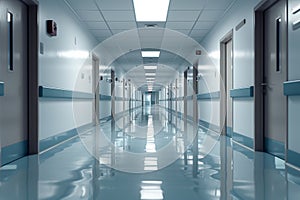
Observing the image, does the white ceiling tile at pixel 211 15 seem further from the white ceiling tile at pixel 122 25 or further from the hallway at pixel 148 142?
the white ceiling tile at pixel 122 25

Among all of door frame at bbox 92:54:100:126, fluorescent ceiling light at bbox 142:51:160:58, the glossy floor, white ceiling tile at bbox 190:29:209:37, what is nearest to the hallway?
the glossy floor

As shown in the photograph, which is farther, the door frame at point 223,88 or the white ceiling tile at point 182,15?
the door frame at point 223,88

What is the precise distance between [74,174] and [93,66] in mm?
6718

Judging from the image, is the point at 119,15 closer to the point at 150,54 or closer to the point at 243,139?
the point at 243,139

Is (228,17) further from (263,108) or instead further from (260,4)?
(263,108)

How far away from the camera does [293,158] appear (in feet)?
10.9

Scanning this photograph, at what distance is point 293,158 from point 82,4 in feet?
14.9

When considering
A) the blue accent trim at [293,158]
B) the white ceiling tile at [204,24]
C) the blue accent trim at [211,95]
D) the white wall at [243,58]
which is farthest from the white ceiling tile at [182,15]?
the blue accent trim at [293,158]

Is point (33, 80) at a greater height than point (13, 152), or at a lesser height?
greater

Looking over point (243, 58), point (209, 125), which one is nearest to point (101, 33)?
point (209, 125)

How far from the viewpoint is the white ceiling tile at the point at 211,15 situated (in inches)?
246

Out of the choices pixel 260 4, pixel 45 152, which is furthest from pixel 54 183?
pixel 260 4

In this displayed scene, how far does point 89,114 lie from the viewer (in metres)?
8.37

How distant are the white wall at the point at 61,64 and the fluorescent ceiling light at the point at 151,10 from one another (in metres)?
1.40
